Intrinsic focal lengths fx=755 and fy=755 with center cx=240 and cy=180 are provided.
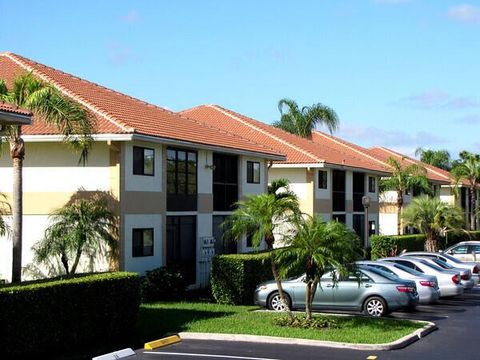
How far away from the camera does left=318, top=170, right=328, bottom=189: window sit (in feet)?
127

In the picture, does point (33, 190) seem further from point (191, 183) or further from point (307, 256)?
point (307, 256)

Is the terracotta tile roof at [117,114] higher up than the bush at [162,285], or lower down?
higher up

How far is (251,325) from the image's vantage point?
708 inches

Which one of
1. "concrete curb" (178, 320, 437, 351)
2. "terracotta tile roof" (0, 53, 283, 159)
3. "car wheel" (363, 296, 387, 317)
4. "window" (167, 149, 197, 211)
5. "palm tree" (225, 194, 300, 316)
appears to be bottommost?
"concrete curb" (178, 320, 437, 351)

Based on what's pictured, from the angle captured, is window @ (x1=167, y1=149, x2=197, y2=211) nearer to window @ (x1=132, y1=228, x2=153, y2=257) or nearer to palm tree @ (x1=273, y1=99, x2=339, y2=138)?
window @ (x1=132, y1=228, x2=153, y2=257)

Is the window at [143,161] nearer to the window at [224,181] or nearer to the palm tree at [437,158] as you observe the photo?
the window at [224,181]

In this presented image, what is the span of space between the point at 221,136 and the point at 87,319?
16328mm

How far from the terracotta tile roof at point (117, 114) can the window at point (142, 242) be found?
314 cm

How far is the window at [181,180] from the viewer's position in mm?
26000

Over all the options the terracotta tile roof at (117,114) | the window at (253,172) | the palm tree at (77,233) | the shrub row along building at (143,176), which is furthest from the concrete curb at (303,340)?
the window at (253,172)

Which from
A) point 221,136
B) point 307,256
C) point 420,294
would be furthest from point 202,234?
point 307,256

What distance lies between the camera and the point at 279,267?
18.1 m

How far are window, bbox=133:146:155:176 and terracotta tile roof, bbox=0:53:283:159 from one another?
27.6 inches

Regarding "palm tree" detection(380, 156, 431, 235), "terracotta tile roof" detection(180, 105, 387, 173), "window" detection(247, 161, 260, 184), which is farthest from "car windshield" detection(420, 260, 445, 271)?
"palm tree" detection(380, 156, 431, 235)
